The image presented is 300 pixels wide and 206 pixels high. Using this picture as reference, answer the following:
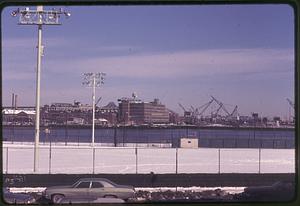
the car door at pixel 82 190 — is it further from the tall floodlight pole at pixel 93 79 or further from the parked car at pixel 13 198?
the tall floodlight pole at pixel 93 79

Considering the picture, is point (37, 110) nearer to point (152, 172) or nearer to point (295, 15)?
point (152, 172)

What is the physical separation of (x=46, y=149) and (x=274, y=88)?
133 cm

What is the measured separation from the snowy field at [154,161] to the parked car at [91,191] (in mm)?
79

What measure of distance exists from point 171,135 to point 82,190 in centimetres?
54

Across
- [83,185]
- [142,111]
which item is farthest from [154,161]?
[83,185]

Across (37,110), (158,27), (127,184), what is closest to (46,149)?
(37,110)

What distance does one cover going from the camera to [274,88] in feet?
11.8

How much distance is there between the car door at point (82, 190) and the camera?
3.62 metres

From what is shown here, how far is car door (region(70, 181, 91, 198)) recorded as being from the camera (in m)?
3.62

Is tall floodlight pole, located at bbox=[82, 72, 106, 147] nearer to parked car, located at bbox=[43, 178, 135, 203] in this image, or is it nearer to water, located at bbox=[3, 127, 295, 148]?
water, located at bbox=[3, 127, 295, 148]

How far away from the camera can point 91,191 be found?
3631 mm

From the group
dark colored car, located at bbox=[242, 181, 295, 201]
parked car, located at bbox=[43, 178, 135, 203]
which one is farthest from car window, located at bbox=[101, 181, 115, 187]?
dark colored car, located at bbox=[242, 181, 295, 201]

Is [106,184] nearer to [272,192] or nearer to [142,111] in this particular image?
[142,111]

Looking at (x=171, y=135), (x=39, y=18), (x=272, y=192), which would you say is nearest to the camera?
(x=39, y=18)
